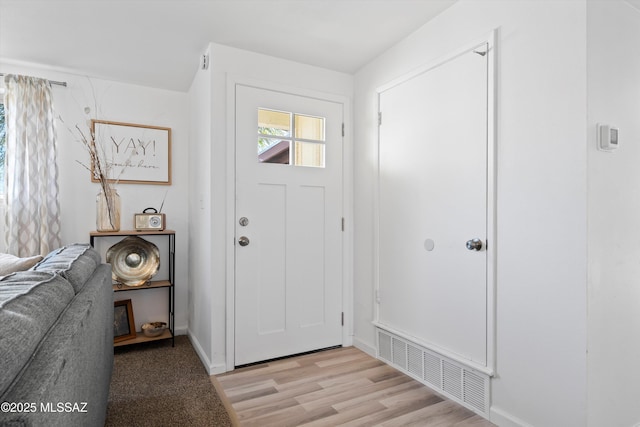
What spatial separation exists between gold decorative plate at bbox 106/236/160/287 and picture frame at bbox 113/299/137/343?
23cm

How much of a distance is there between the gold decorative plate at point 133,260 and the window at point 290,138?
134 centimetres

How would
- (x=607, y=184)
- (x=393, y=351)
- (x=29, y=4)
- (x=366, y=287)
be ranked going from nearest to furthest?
(x=607, y=184), (x=29, y=4), (x=393, y=351), (x=366, y=287)

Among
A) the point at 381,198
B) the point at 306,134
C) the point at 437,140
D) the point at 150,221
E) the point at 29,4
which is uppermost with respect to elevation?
the point at 29,4

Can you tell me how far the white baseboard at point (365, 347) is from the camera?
281 cm

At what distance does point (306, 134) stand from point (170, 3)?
4.15 ft

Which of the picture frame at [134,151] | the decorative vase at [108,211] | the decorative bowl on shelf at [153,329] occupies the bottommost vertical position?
the decorative bowl on shelf at [153,329]

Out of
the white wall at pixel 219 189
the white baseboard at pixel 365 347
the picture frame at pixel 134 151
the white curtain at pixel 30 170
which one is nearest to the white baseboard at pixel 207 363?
the white wall at pixel 219 189

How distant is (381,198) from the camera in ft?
9.03

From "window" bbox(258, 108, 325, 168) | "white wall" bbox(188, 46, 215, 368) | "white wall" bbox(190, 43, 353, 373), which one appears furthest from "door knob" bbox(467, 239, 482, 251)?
"white wall" bbox(188, 46, 215, 368)

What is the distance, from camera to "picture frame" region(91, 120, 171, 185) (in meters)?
3.18

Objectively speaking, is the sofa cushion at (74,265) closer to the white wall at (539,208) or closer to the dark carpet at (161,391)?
the dark carpet at (161,391)

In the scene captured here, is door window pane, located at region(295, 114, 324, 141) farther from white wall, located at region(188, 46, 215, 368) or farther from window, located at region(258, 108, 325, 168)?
white wall, located at region(188, 46, 215, 368)

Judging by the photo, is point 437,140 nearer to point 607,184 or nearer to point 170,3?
point 607,184

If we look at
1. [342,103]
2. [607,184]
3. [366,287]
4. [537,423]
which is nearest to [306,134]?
[342,103]
